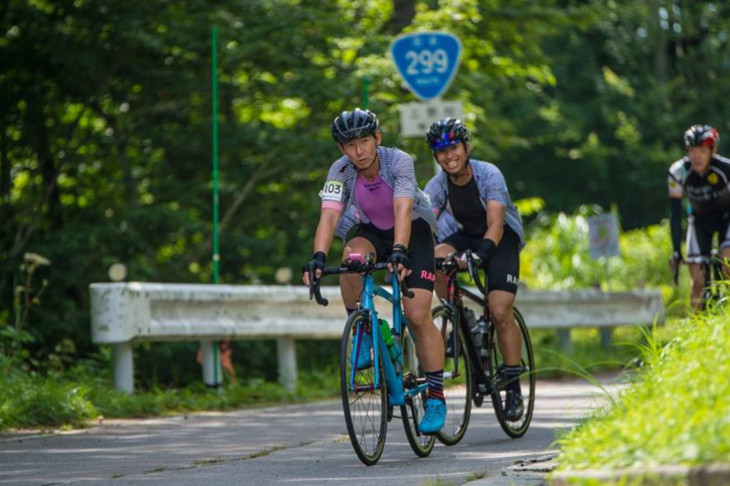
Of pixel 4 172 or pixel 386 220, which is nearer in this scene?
pixel 386 220

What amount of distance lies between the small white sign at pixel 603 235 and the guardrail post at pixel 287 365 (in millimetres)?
6869

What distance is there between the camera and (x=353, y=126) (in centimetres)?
782

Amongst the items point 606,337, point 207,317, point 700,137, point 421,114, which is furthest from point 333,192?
point 606,337

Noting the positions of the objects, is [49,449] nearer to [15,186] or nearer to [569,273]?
[15,186]

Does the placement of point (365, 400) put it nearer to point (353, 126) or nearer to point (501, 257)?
point (353, 126)

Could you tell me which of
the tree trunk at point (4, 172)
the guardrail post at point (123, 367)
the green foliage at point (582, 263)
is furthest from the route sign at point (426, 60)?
the green foliage at point (582, 263)

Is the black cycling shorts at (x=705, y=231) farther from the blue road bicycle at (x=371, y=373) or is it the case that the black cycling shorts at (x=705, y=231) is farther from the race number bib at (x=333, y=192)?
the race number bib at (x=333, y=192)

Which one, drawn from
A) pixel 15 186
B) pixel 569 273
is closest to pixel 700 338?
pixel 15 186

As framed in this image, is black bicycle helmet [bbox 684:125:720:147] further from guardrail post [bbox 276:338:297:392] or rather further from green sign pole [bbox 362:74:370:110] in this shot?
green sign pole [bbox 362:74:370:110]

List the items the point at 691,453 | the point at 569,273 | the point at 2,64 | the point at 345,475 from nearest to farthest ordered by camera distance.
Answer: the point at 691,453 < the point at 345,475 < the point at 2,64 < the point at 569,273

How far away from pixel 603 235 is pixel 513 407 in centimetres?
1070

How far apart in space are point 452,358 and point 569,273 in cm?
1823

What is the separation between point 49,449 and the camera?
28.6 feet

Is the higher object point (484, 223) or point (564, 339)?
point (484, 223)
